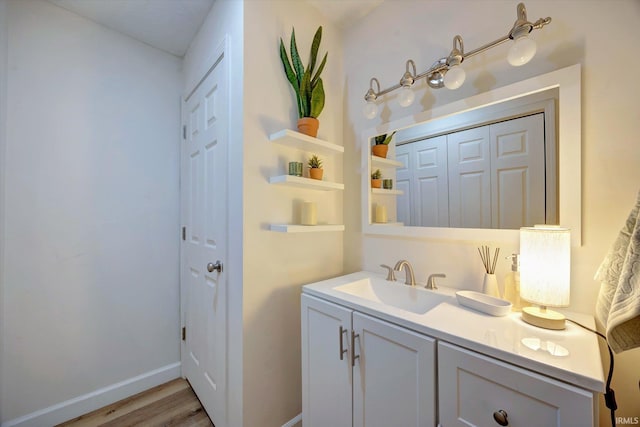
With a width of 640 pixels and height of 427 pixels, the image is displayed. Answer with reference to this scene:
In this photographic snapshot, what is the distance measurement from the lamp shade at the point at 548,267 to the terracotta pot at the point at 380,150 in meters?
0.79

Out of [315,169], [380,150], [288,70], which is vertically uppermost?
[288,70]

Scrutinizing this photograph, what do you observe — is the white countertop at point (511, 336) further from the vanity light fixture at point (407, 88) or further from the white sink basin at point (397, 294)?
the vanity light fixture at point (407, 88)

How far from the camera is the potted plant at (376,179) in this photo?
1.44 meters

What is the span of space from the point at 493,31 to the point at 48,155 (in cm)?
236

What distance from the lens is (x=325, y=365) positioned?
41.6 inches

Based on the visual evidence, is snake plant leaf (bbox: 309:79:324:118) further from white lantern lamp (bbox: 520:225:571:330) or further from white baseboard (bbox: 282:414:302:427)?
white baseboard (bbox: 282:414:302:427)

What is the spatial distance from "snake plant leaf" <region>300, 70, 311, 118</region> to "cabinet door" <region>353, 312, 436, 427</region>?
103 cm

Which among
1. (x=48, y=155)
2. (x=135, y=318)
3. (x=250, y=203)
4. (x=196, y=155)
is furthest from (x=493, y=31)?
(x=135, y=318)

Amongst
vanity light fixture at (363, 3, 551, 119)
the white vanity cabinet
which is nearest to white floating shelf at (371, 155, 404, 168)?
vanity light fixture at (363, 3, 551, 119)

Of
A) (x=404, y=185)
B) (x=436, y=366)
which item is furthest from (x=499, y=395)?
(x=404, y=185)

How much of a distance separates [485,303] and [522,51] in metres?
0.90

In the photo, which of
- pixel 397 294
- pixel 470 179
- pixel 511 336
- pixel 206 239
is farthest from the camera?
pixel 206 239

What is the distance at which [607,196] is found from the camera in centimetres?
82

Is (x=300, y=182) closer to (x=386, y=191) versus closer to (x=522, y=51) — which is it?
(x=386, y=191)
